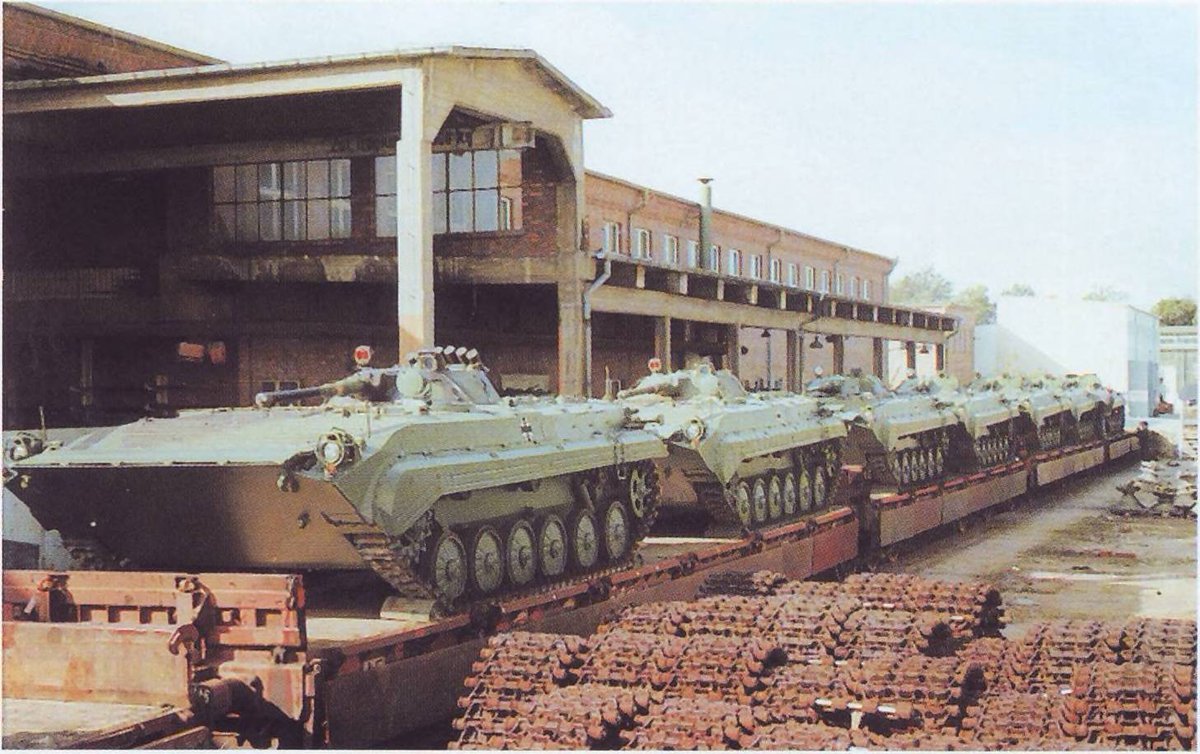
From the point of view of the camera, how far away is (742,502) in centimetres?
Result: 1664

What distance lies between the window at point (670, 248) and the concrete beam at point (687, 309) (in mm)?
5168

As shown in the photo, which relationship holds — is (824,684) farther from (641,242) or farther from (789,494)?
(641,242)

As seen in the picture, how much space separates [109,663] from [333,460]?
2074 millimetres

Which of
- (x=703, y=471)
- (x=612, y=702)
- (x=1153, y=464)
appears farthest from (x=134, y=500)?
(x=1153, y=464)

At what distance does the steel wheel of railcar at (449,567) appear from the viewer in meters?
11.0

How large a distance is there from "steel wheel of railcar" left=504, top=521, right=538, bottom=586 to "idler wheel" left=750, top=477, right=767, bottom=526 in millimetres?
5044

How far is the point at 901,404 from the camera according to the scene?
22.1 m

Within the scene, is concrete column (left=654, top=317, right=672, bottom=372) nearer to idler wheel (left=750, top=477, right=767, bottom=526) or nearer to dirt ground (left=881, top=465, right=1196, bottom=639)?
dirt ground (left=881, top=465, right=1196, bottom=639)

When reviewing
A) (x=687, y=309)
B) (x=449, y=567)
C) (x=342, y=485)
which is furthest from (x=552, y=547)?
(x=687, y=309)

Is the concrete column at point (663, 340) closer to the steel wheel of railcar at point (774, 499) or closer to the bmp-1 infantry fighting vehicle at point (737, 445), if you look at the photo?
the bmp-1 infantry fighting vehicle at point (737, 445)

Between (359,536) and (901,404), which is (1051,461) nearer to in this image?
(901,404)

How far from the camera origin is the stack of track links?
7.43 m

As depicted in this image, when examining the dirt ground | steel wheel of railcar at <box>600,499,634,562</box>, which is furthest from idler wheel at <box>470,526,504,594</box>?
the dirt ground

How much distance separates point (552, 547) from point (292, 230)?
534 inches
